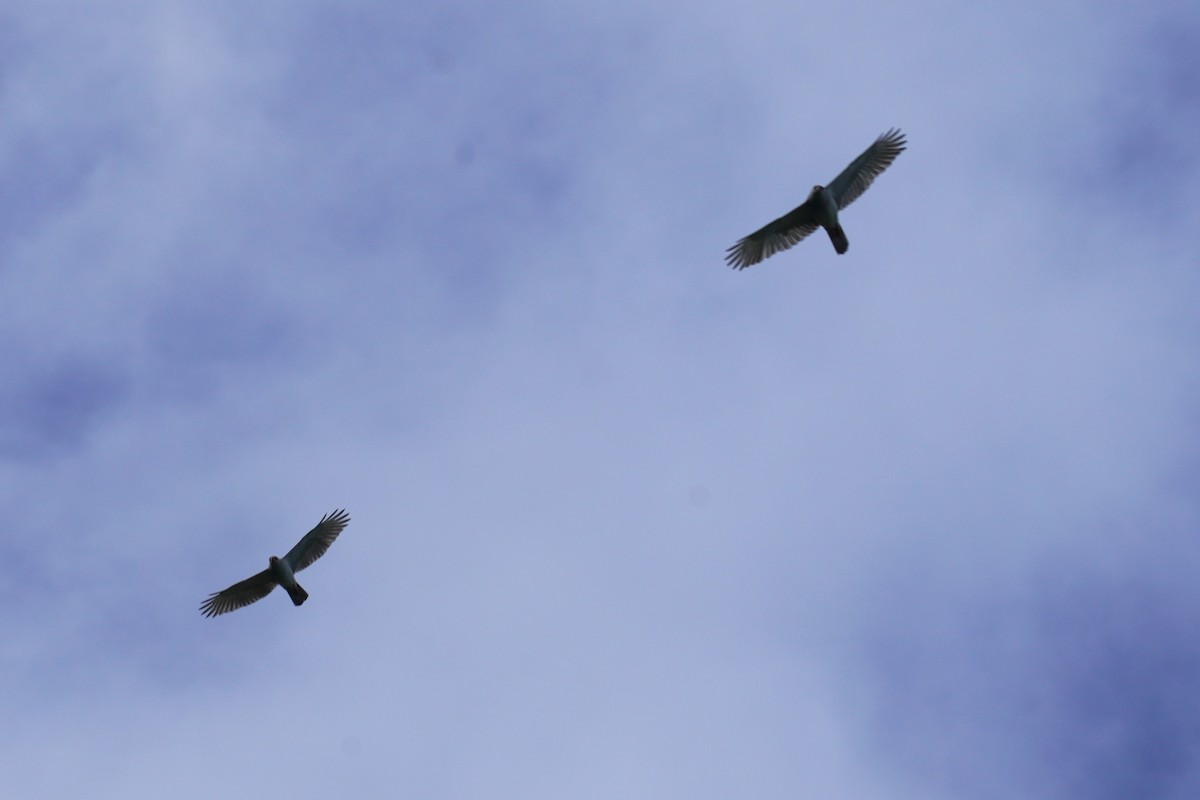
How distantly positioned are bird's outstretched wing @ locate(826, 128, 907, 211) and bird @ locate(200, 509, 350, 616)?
1756 cm

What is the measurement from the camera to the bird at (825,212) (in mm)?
43094

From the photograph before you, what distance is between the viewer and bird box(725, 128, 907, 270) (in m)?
43.1

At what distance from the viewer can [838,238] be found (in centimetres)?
4369

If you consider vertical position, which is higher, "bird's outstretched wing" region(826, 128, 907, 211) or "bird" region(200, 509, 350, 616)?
"bird's outstretched wing" region(826, 128, 907, 211)

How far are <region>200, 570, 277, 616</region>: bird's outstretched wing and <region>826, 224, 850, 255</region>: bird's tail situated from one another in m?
19.6

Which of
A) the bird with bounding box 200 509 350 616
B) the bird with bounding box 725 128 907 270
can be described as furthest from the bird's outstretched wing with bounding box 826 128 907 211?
the bird with bounding box 200 509 350 616

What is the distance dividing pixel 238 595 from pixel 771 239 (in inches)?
768

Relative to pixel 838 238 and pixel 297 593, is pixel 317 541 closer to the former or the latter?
pixel 297 593

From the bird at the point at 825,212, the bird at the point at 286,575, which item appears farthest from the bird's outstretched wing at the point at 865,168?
the bird at the point at 286,575

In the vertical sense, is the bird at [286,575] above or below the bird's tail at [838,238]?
below

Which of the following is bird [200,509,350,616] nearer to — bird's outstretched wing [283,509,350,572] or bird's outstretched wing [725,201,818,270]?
bird's outstretched wing [283,509,350,572]

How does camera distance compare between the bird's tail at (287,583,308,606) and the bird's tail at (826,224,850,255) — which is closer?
the bird's tail at (826,224,850,255)

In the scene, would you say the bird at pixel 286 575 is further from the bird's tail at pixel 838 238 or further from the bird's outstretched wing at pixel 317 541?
the bird's tail at pixel 838 238

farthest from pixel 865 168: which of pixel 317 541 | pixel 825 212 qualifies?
pixel 317 541
